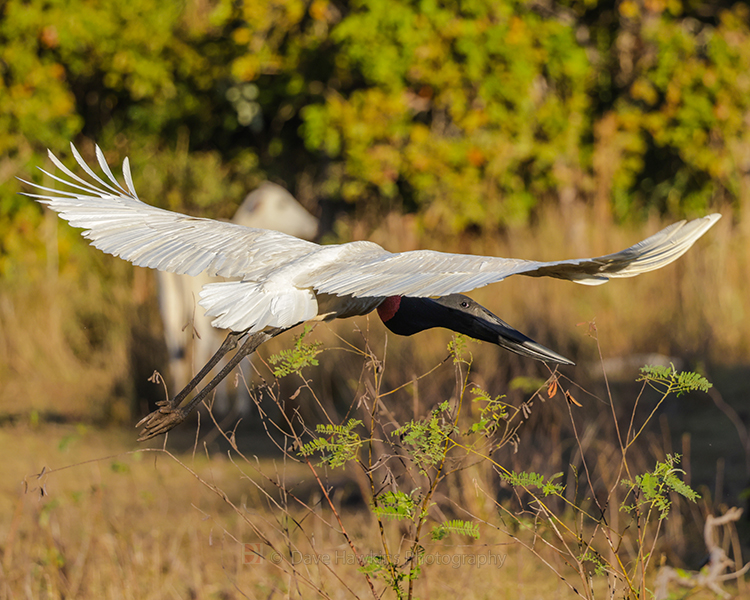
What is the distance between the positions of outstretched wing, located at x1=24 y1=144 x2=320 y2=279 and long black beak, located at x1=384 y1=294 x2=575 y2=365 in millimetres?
292

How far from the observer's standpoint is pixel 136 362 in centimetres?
711

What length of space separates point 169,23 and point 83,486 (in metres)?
5.07

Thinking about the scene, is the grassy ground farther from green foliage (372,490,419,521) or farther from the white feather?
the white feather

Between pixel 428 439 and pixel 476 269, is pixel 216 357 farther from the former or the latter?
pixel 476 269

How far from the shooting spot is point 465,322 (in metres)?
1.93

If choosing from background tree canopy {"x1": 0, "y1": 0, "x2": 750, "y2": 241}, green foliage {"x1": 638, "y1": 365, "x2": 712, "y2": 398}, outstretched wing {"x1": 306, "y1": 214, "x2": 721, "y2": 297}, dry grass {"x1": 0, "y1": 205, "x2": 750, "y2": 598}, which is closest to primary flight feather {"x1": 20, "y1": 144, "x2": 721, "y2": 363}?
outstretched wing {"x1": 306, "y1": 214, "x2": 721, "y2": 297}

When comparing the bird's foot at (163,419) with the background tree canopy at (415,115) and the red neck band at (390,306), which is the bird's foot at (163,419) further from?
the background tree canopy at (415,115)

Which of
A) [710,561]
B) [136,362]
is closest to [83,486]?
[136,362]

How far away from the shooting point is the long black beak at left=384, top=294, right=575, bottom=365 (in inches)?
72.6

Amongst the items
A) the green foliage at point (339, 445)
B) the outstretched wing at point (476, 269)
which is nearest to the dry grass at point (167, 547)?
the green foliage at point (339, 445)

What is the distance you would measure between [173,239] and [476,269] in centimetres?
96

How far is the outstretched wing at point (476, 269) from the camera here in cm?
159

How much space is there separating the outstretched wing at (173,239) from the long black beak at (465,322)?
0.29 meters

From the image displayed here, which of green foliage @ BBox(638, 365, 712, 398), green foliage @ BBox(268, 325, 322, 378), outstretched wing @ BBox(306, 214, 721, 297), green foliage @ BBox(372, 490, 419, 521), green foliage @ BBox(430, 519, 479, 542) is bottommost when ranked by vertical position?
green foliage @ BBox(430, 519, 479, 542)
